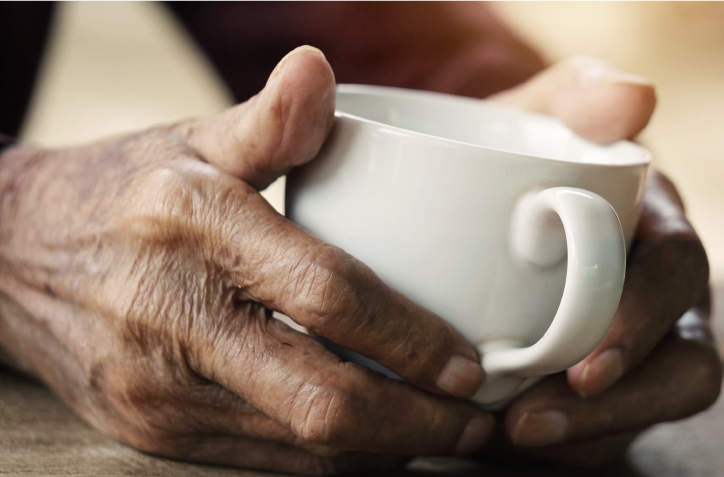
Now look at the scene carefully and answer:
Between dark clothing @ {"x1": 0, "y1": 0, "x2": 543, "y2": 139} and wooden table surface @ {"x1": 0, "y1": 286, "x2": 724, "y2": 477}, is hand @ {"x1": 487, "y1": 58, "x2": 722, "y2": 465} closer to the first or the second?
wooden table surface @ {"x1": 0, "y1": 286, "x2": 724, "y2": 477}

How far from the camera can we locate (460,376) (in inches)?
13.4

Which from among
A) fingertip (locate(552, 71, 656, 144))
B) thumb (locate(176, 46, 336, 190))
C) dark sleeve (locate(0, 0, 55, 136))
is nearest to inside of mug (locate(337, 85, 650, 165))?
fingertip (locate(552, 71, 656, 144))

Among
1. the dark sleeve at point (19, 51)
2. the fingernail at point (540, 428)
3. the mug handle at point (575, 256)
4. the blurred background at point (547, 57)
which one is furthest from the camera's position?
the blurred background at point (547, 57)

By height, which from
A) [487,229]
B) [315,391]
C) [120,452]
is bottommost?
[120,452]

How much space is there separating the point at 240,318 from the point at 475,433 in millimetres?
164

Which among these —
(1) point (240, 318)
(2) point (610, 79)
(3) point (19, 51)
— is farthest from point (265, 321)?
(3) point (19, 51)

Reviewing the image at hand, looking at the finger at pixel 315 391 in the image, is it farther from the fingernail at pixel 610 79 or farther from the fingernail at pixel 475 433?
the fingernail at pixel 610 79

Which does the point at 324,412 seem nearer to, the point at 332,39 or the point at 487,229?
the point at 487,229

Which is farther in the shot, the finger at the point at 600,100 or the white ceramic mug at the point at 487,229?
the finger at the point at 600,100

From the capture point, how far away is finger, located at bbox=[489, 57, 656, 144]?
1.53ft

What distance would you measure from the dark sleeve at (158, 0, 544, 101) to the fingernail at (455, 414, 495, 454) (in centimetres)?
64

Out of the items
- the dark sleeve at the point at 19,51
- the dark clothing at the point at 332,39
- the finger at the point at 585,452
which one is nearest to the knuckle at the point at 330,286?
the finger at the point at 585,452

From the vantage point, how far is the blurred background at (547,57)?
3.99 ft

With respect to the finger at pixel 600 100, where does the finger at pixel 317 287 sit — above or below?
below
